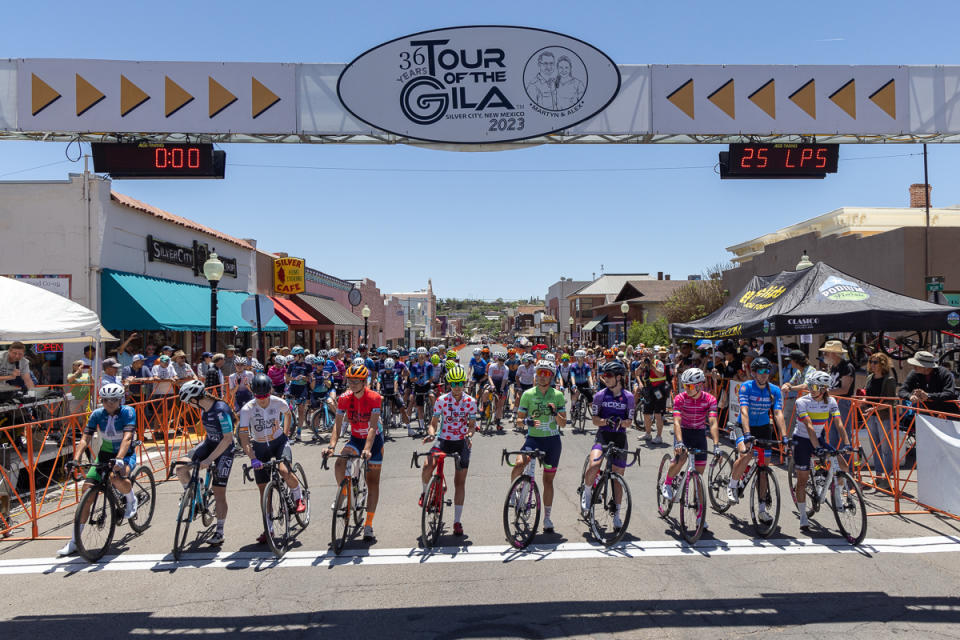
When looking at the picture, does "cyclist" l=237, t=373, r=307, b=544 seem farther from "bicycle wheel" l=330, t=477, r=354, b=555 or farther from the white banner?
the white banner

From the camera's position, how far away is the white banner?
25.2 feet

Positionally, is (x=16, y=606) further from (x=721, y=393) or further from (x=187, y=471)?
(x=721, y=393)

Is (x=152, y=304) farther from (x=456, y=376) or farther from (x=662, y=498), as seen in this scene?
(x=662, y=498)

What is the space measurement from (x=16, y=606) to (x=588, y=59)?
25.9 ft

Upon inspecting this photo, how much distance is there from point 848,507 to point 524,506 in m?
3.55

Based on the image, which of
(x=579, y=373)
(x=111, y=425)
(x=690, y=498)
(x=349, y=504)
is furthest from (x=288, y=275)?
(x=690, y=498)

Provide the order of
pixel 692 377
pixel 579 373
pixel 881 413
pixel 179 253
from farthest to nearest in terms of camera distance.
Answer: pixel 179 253 < pixel 579 373 < pixel 881 413 < pixel 692 377

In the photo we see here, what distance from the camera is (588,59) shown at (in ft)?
24.5

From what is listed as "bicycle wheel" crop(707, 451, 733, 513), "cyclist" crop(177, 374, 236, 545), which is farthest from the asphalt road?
"cyclist" crop(177, 374, 236, 545)

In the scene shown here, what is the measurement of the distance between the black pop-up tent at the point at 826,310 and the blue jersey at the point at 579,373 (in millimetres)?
3165

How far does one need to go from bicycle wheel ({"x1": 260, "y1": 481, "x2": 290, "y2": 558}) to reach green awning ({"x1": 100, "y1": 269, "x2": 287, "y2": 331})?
12.2m

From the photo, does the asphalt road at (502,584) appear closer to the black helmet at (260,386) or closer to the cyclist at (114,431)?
the cyclist at (114,431)

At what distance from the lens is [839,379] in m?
10.7

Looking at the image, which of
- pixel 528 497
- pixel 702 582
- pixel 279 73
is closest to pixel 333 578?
pixel 528 497
